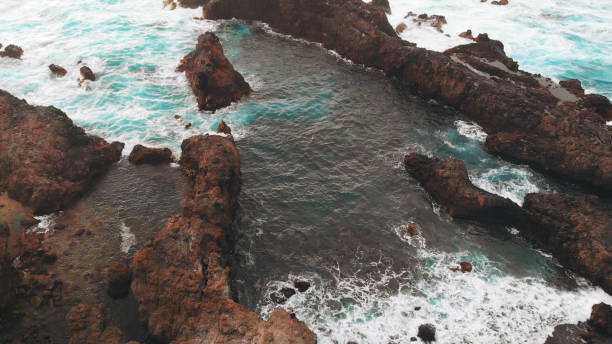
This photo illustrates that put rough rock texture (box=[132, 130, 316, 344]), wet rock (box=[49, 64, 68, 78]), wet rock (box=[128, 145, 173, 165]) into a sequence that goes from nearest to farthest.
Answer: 1. rough rock texture (box=[132, 130, 316, 344])
2. wet rock (box=[128, 145, 173, 165])
3. wet rock (box=[49, 64, 68, 78])

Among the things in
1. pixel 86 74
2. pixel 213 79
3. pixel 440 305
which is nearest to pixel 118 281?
pixel 440 305

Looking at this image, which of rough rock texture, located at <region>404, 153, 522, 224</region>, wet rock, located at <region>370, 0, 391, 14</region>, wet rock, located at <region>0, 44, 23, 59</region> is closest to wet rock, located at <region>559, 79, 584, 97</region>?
rough rock texture, located at <region>404, 153, 522, 224</region>

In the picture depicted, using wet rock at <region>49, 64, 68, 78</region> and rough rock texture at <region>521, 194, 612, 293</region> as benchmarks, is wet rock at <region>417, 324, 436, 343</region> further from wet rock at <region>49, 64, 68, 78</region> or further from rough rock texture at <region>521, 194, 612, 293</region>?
wet rock at <region>49, 64, 68, 78</region>

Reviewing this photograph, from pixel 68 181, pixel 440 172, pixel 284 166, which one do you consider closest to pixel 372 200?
pixel 440 172

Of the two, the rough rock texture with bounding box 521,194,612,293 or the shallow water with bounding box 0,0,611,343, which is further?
the rough rock texture with bounding box 521,194,612,293

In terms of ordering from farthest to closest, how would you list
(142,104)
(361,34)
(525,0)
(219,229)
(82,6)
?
(525,0) → (82,6) → (361,34) → (142,104) → (219,229)

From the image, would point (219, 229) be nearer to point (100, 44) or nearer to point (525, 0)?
point (100, 44)

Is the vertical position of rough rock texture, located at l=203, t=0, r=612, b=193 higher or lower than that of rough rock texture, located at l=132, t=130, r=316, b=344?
higher
